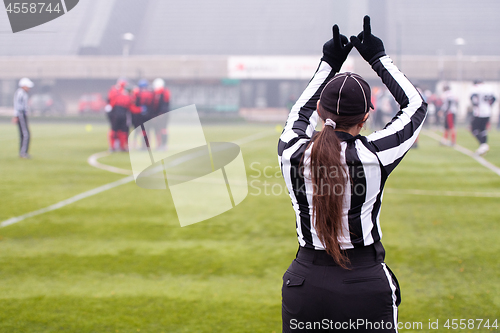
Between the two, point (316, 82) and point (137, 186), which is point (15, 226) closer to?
point (137, 186)

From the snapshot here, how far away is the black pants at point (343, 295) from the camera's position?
1.84 m

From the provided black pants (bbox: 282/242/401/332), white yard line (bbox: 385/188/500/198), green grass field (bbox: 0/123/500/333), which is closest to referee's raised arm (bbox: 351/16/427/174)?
black pants (bbox: 282/242/401/332)

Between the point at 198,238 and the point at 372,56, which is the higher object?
the point at 372,56

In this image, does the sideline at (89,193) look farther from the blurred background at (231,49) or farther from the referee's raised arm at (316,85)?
the blurred background at (231,49)

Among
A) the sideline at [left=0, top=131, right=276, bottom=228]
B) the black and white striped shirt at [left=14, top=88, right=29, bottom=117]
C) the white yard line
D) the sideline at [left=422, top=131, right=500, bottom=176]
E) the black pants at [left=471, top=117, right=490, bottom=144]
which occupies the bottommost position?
the sideline at [left=422, top=131, right=500, bottom=176]

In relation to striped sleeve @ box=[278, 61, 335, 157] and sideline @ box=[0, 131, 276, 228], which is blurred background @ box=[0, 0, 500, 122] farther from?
striped sleeve @ box=[278, 61, 335, 157]

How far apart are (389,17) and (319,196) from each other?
55.4 meters

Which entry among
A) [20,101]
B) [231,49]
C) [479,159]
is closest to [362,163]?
[479,159]

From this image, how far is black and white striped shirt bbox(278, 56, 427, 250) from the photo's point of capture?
189 cm

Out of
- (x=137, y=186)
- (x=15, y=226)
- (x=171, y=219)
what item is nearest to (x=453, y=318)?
(x=171, y=219)

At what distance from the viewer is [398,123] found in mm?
2002

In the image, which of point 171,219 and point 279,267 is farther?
point 171,219

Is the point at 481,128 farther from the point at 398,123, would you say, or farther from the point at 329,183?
the point at 329,183

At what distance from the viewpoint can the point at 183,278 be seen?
14.7 ft
